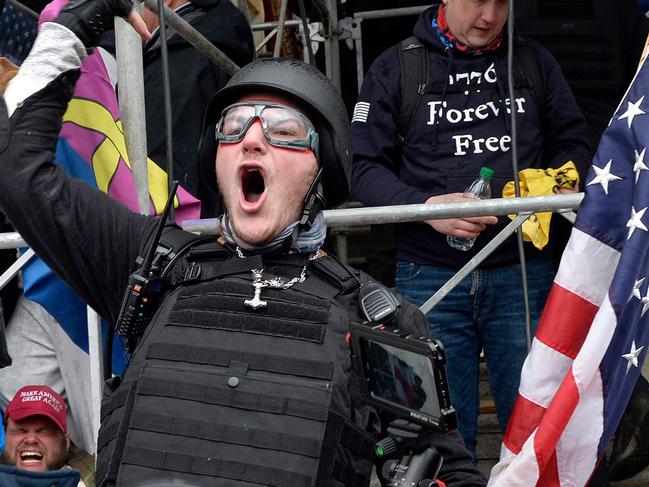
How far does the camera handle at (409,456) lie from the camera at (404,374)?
60 millimetres

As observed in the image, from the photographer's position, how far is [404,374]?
8.80 ft

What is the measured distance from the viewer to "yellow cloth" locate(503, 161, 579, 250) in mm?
4270

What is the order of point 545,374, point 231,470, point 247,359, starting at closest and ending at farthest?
point 231,470
point 247,359
point 545,374

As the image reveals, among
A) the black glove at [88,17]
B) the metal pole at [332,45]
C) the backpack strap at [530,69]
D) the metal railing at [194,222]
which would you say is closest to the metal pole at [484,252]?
the metal railing at [194,222]

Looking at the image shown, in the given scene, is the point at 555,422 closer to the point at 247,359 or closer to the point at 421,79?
the point at 247,359

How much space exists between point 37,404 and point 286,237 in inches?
52.8

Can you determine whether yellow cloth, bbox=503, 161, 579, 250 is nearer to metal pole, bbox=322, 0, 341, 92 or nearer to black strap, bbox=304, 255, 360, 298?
black strap, bbox=304, 255, 360, 298

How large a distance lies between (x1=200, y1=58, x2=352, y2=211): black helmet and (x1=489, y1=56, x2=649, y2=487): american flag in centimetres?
71

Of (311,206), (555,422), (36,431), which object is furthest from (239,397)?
(36,431)

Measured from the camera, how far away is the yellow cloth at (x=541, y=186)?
4.27 meters

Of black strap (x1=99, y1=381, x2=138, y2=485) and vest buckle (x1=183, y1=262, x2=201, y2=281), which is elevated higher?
vest buckle (x1=183, y1=262, x2=201, y2=281)

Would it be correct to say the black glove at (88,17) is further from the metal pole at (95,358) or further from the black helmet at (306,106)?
the metal pole at (95,358)

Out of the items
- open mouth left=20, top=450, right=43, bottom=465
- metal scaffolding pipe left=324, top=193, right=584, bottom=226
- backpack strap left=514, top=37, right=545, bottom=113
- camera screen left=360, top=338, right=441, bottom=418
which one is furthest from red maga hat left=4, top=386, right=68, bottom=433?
backpack strap left=514, top=37, right=545, bottom=113

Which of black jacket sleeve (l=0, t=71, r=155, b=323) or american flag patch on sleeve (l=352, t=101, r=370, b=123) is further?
american flag patch on sleeve (l=352, t=101, r=370, b=123)
